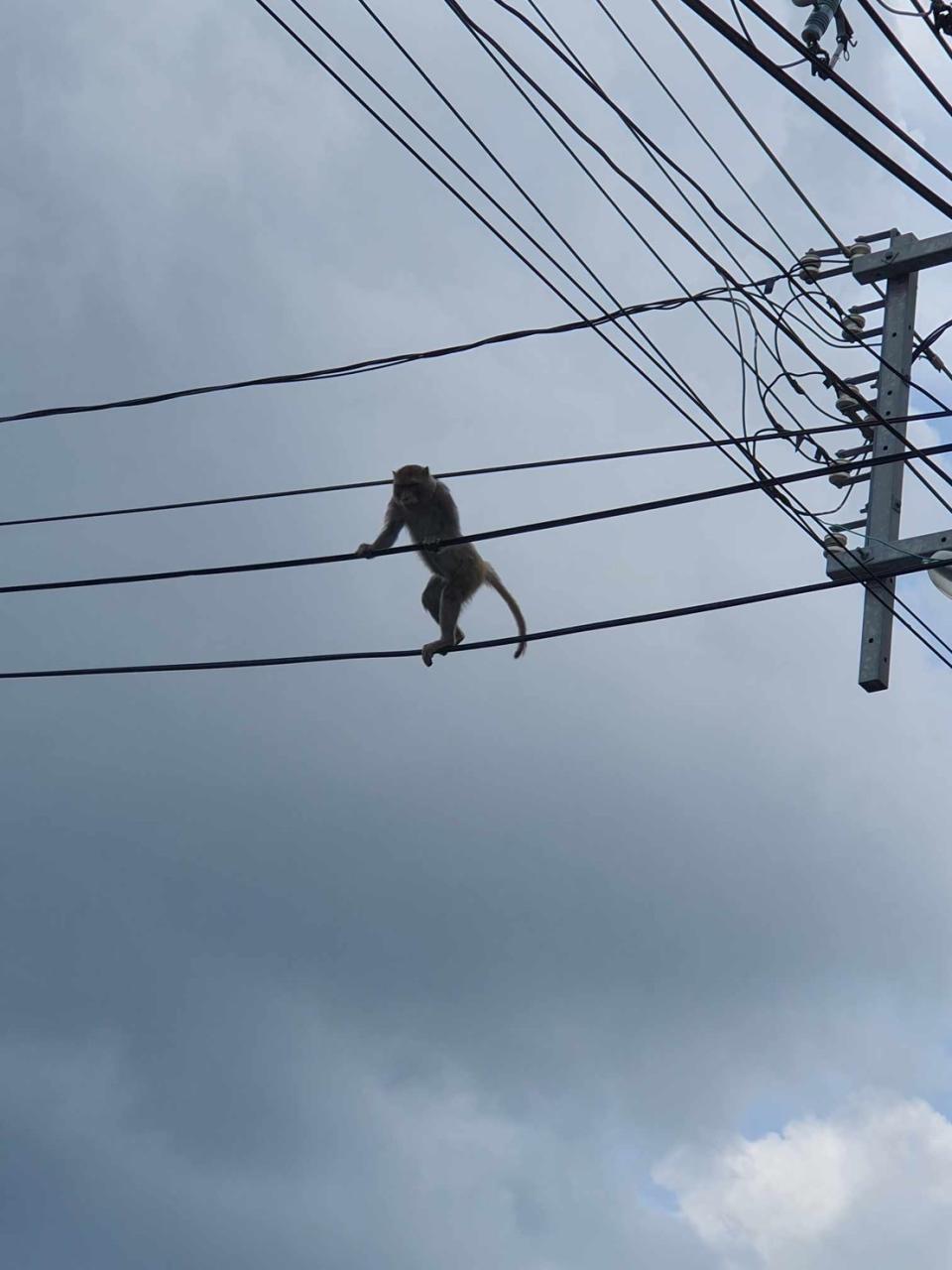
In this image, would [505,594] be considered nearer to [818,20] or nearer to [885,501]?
[885,501]

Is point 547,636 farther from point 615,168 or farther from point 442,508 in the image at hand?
point 442,508

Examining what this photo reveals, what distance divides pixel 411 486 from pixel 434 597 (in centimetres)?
83

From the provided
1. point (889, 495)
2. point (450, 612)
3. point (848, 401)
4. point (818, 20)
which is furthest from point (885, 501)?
point (450, 612)

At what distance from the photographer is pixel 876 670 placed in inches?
452

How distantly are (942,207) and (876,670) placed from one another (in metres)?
3.74

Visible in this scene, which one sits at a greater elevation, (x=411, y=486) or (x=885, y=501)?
(x=411, y=486)

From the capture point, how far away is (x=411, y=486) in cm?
1475

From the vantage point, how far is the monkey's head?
1473 centimetres

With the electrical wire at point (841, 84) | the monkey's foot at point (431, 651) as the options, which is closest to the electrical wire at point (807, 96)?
the electrical wire at point (841, 84)

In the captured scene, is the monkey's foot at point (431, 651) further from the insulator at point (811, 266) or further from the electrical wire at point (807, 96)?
the electrical wire at point (807, 96)

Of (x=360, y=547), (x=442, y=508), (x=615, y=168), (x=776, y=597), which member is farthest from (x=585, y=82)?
(x=442, y=508)

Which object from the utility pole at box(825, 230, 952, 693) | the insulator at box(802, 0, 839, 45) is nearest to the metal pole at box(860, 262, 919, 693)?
the utility pole at box(825, 230, 952, 693)

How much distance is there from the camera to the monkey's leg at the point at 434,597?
1466cm

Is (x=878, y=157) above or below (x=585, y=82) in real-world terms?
below
